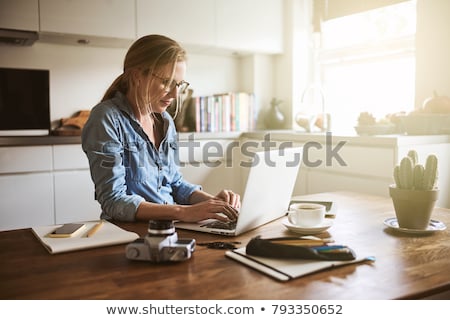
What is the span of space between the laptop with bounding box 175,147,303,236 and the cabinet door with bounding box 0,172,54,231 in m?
1.86

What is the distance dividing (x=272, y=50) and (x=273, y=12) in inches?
11.8

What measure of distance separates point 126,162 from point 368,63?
2.59 meters

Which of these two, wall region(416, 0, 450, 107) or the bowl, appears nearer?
the bowl

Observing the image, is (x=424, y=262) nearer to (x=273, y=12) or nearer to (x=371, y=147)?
(x=371, y=147)

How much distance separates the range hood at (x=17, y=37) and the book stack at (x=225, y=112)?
122 cm

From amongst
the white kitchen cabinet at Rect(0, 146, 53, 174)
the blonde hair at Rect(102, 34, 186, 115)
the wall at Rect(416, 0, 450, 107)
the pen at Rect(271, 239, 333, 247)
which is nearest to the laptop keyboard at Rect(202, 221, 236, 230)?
the pen at Rect(271, 239, 333, 247)

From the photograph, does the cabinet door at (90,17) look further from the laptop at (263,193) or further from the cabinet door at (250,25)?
the laptop at (263,193)

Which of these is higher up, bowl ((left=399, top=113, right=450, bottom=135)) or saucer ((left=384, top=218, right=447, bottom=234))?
bowl ((left=399, top=113, right=450, bottom=135))

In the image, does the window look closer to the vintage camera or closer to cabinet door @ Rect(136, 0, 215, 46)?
cabinet door @ Rect(136, 0, 215, 46)

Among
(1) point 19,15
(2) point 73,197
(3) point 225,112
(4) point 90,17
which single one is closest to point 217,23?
(3) point 225,112

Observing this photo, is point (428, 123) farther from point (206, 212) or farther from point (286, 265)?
point (286, 265)

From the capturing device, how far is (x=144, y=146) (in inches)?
63.2

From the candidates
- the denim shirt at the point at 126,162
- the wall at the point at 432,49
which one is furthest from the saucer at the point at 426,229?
the wall at the point at 432,49

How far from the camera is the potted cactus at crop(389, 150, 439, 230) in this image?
1.18 metres
